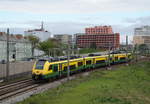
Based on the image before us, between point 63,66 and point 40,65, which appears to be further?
point 63,66

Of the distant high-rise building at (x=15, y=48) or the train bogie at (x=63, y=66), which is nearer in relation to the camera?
the train bogie at (x=63, y=66)

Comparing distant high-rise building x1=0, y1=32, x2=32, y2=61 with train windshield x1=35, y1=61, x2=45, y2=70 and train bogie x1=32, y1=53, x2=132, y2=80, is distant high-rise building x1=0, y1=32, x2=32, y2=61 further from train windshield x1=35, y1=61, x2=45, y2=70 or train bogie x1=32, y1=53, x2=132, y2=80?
train windshield x1=35, y1=61, x2=45, y2=70

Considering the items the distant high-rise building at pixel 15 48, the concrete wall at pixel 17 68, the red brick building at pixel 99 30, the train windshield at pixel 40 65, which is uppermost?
the red brick building at pixel 99 30

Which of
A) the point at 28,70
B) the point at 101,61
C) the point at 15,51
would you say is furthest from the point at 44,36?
the point at 28,70

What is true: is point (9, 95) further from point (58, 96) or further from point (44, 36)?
point (44, 36)

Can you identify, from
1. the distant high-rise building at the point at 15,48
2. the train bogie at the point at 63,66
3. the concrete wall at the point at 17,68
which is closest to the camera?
the train bogie at the point at 63,66

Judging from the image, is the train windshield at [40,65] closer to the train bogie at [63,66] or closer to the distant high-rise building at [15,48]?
the train bogie at [63,66]

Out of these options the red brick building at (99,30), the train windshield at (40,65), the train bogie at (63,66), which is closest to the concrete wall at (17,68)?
the train bogie at (63,66)

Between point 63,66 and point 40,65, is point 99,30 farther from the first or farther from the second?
point 40,65

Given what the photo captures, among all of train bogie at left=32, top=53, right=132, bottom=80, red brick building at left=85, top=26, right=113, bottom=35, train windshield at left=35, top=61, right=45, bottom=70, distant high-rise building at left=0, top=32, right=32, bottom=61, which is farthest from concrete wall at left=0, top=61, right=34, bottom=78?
red brick building at left=85, top=26, right=113, bottom=35

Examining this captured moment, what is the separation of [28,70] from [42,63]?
34.8 feet

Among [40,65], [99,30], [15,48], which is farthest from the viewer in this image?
[99,30]

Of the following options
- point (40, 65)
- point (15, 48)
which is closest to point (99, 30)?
point (15, 48)

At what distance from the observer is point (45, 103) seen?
17469 mm
